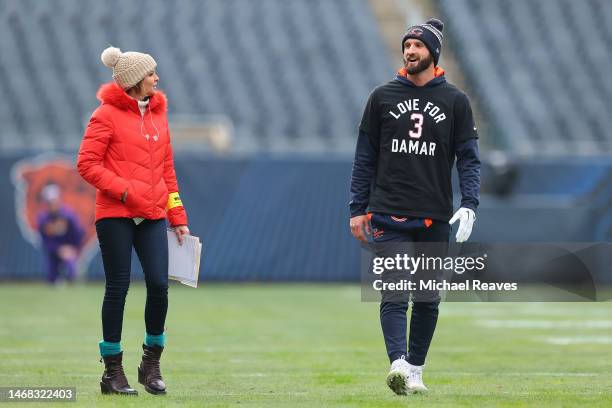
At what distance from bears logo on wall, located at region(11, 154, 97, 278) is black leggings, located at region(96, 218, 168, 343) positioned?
14.0 meters

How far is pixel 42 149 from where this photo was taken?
21453 mm

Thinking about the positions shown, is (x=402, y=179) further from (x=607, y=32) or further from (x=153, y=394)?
(x=607, y=32)

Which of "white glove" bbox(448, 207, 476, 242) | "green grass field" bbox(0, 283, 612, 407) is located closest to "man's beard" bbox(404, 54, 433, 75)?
"white glove" bbox(448, 207, 476, 242)

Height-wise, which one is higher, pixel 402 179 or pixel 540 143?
pixel 402 179

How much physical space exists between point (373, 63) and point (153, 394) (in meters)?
19.7

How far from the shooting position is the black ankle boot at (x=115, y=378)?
24.6ft

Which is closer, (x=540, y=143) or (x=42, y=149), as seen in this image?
(x=42, y=149)

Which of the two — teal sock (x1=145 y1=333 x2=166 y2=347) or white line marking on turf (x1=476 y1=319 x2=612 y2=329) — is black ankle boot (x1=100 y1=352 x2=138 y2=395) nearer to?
teal sock (x1=145 y1=333 x2=166 y2=347)

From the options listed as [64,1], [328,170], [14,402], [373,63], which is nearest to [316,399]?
[14,402]

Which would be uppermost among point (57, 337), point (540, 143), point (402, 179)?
point (402, 179)

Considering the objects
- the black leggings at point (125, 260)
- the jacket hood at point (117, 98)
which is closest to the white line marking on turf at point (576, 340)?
the black leggings at point (125, 260)

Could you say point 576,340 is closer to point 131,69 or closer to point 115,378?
point 115,378

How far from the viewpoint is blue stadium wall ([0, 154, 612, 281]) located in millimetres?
21375

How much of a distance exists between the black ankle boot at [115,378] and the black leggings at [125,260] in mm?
107
